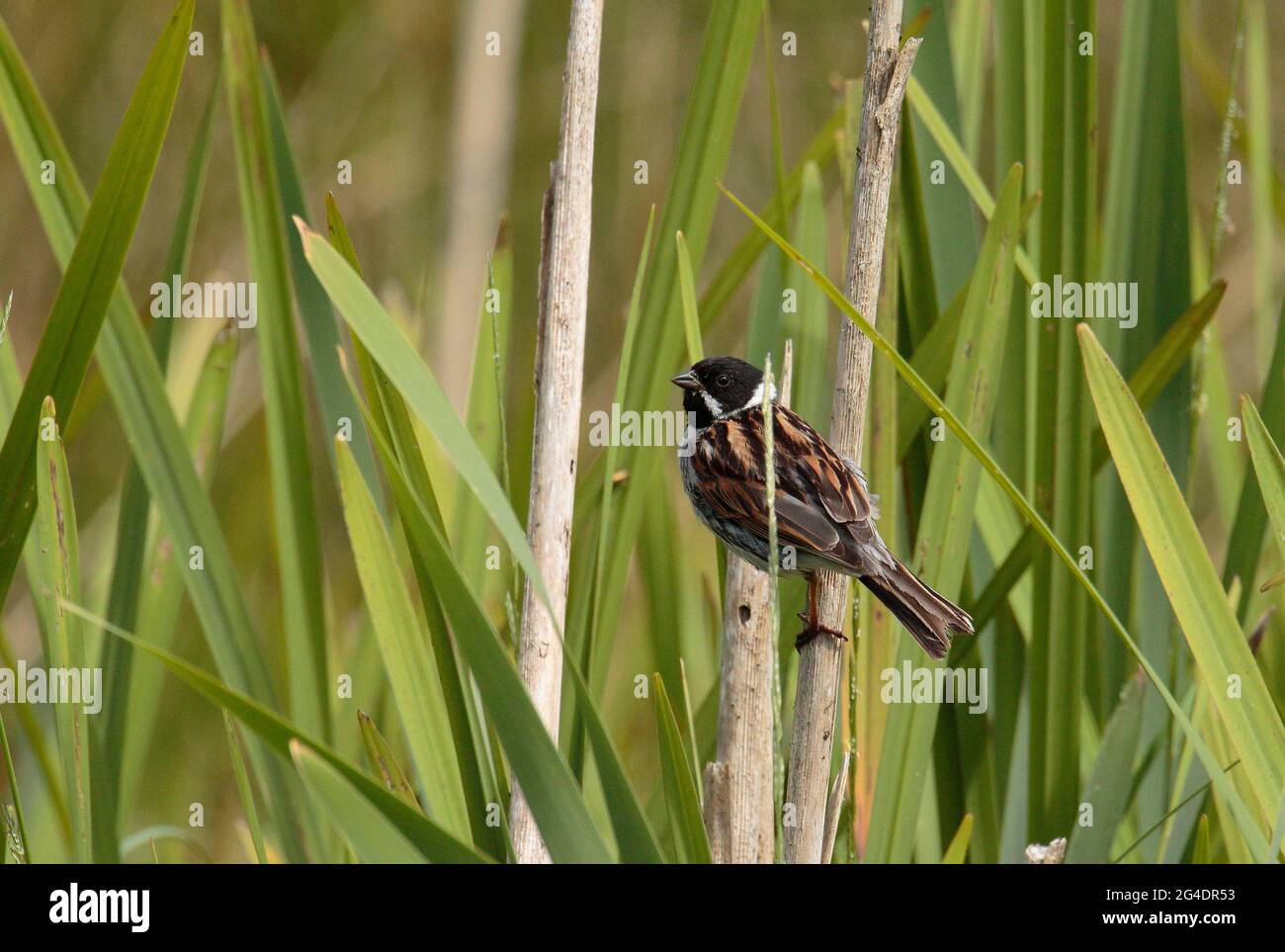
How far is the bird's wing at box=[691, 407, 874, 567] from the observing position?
1.77 metres

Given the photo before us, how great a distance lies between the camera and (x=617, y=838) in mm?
1114

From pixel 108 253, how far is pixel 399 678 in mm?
627

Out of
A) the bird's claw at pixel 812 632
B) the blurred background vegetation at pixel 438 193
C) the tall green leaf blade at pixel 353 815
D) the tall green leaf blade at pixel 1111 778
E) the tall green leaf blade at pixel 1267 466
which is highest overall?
the blurred background vegetation at pixel 438 193

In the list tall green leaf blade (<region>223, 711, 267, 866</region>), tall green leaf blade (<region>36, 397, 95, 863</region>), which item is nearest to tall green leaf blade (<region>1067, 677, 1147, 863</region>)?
tall green leaf blade (<region>223, 711, 267, 866</region>)

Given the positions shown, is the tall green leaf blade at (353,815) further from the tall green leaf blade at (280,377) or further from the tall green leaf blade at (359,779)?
the tall green leaf blade at (280,377)

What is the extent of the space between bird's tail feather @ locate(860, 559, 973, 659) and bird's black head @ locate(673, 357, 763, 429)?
21.9 inches

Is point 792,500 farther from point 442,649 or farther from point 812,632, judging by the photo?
point 442,649

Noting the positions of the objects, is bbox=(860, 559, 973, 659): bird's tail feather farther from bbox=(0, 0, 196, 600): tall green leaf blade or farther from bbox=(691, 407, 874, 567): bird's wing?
bbox=(0, 0, 196, 600): tall green leaf blade

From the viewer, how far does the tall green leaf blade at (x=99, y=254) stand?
1.40 metres

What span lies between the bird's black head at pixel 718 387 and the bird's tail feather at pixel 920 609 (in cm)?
56

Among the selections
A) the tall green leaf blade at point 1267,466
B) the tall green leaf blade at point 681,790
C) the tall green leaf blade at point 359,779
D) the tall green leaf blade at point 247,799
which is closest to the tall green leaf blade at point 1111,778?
the tall green leaf blade at point 1267,466

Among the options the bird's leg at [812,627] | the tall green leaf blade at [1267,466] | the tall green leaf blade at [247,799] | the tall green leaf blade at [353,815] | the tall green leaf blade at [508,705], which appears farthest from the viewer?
the bird's leg at [812,627]
